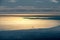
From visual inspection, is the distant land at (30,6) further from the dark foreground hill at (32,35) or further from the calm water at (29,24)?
the dark foreground hill at (32,35)

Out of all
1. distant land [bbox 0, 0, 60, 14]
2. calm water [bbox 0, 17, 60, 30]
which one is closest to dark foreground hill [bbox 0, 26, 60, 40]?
calm water [bbox 0, 17, 60, 30]

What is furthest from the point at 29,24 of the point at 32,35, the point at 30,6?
the point at 30,6

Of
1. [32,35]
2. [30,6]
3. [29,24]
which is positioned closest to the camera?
[32,35]

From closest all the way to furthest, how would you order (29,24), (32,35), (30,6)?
(32,35), (29,24), (30,6)

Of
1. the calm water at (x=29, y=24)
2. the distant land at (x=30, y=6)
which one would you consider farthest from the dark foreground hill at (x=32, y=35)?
the distant land at (x=30, y=6)

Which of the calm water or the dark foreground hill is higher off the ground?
the dark foreground hill

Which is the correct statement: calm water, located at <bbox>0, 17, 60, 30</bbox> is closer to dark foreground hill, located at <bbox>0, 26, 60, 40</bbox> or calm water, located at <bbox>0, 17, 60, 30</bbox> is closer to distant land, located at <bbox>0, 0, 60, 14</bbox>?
dark foreground hill, located at <bbox>0, 26, 60, 40</bbox>

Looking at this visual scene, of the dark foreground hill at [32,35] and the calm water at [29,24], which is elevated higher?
the dark foreground hill at [32,35]

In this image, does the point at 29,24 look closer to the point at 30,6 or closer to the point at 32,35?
the point at 32,35

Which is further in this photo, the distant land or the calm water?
the distant land

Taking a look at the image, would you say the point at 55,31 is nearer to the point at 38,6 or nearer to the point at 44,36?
the point at 44,36

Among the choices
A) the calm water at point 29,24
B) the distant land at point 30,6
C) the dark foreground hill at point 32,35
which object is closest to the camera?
the dark foreground hill at point 32,35

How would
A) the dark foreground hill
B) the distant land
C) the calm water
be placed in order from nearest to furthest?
the dark foreground hill < the calm water < the distant land
